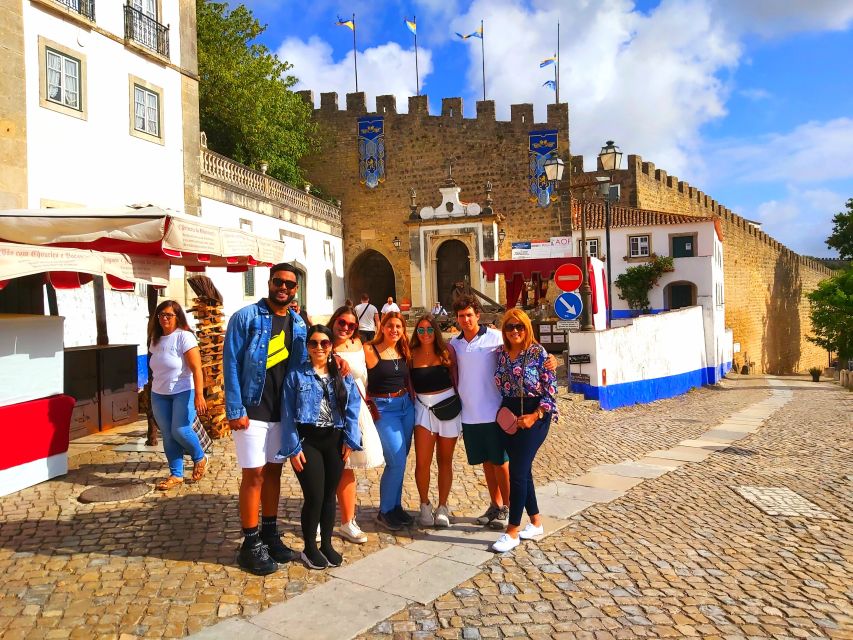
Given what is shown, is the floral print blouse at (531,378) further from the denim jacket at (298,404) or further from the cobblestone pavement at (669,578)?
the denim jacket at (298,404)

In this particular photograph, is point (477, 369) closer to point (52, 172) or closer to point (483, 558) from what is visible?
point (483, 558)

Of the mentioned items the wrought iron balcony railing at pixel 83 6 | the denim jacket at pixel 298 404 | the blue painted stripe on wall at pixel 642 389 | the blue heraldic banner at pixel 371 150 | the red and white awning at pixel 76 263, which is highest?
the blue heraldic banner at pixel 371 150

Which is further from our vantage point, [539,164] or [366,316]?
[539,164]

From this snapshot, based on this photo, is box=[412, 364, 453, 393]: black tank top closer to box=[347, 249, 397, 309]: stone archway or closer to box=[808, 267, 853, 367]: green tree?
box=[347, 249, 397, 309]: stone archway

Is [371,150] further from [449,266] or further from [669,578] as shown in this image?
[669,578]

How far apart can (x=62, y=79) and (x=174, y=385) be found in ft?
31.3

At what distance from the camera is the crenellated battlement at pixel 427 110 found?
2677 centimetres

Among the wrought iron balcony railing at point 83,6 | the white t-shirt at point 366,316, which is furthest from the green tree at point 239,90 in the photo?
the white t-shirt at point 366,316

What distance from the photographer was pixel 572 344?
1275 centimetres

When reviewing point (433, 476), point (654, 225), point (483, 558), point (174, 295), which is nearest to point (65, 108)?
point (174, 295)

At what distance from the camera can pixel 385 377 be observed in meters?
4.75

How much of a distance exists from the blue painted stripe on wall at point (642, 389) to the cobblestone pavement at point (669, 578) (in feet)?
20.0

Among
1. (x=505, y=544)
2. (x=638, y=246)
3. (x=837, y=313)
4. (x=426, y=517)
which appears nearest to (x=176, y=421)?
(x=426, y=517)

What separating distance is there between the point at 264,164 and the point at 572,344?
12251 millimetres
